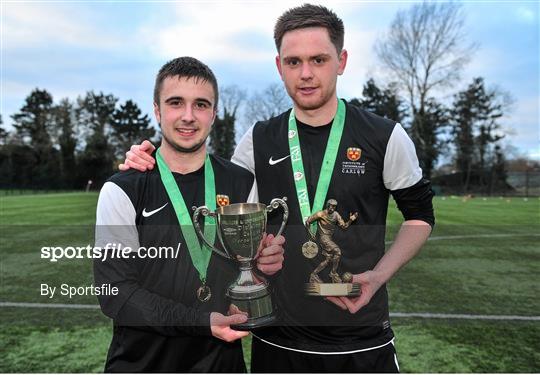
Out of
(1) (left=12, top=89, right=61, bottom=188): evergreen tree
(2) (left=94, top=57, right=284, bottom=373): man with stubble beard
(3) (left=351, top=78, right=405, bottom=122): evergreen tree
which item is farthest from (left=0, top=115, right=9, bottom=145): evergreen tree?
(2) (left=94, top=57, right=284, bottom=373): man with stubble beard

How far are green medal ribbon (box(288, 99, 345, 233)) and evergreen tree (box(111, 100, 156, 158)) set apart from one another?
44076 millimetres

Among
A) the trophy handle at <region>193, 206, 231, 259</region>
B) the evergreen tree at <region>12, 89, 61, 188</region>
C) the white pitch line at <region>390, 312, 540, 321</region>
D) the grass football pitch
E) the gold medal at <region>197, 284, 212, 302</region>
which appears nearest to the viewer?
the trophy handle at <region>193, 206, 231, 259</region>

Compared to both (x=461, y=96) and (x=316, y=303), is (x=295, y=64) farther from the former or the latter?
(x=461, y=96)

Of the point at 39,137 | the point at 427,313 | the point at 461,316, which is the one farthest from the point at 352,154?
the point at 39,137

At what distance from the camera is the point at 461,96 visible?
40.2 metres

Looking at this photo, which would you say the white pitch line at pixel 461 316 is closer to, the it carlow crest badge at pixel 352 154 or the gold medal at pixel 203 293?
the it carlow crest badge at pixel 352 154

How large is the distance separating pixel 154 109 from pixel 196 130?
10.4 inches

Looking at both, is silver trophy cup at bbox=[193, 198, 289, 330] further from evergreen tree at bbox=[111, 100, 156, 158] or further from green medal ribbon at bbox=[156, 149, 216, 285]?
evergreen tree at bbox=[111, 100, 156, 158]

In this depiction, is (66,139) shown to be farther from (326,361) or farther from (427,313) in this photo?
(326,361)

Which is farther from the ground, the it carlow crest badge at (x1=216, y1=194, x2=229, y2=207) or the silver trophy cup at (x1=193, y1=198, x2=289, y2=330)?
the it carlow crest badge at (x1=216, y1=194, x2=229, y2=207)

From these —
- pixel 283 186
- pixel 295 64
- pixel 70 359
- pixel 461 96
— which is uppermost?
pixel 461 96

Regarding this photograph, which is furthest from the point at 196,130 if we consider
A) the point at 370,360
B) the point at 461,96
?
the point at 461,96

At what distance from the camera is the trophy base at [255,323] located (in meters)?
1.79

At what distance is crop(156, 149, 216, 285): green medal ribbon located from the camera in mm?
1876
